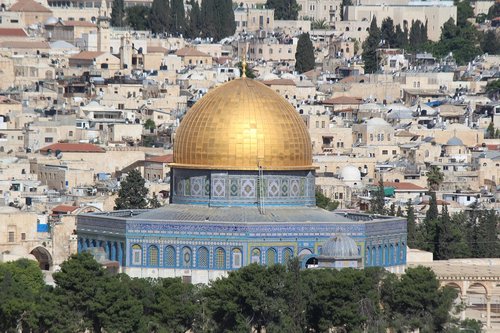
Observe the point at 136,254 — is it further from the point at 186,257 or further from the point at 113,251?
the point at 186,257

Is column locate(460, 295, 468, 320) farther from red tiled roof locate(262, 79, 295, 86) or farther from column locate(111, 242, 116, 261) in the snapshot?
red tiled roof locate(262, 79, 295, 86)

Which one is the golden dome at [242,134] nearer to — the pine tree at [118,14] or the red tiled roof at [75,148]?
the red tiled roof at [75,148]

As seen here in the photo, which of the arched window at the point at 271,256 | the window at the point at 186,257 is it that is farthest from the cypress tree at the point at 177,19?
the arched window at the point at 271,256

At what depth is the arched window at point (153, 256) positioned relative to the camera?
72.7 meters

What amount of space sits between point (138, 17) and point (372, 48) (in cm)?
1792

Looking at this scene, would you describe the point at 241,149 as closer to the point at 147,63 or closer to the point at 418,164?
the point at 418,164

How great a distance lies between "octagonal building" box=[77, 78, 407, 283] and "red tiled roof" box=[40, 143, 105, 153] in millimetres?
34366

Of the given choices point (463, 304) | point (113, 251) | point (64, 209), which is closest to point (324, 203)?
point (64, 209)

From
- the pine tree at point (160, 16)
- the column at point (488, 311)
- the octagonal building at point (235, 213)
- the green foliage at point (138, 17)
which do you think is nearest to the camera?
the octagonal building at point (235, 213)

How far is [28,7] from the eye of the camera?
6511 inches

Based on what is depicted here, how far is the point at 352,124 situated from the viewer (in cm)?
12244

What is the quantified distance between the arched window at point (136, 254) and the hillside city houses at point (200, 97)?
543 cm

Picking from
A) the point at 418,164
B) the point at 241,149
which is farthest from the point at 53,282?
the point at 418,164

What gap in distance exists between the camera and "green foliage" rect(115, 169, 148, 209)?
284 feet
